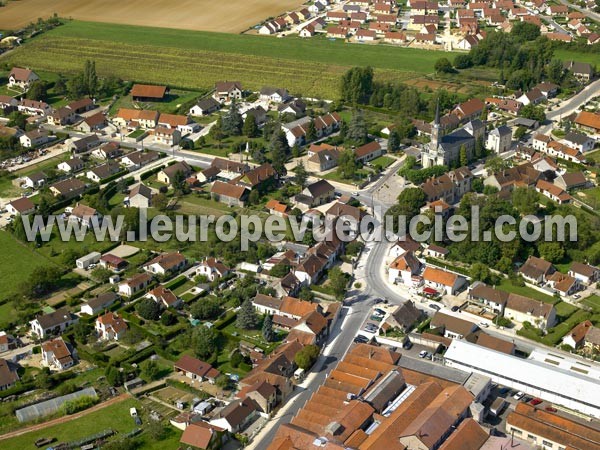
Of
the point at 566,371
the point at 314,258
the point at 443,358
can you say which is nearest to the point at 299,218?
the point at 314,258

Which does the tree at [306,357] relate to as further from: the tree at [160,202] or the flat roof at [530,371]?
the tree at [160,202]

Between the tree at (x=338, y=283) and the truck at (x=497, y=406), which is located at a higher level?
the tree at (x=338, y=283)

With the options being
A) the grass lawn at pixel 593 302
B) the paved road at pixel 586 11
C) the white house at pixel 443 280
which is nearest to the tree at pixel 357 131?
the white house at pixel 443 280

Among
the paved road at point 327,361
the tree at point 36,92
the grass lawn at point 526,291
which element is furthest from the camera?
the tree at point 36,92

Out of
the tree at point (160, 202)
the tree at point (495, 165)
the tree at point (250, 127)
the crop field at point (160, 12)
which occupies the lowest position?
the tree at point (160, 202)

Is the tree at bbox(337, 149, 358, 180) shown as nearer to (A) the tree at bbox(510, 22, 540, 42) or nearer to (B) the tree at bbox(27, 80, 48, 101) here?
(B) the tree at bbox(27, 80, 48, 101)

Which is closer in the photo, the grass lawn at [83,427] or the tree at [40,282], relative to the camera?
the grass lawn at [83,427]

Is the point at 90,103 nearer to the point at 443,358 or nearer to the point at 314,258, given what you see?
the point at 314,258

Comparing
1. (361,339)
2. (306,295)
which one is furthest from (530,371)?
(306,295)
